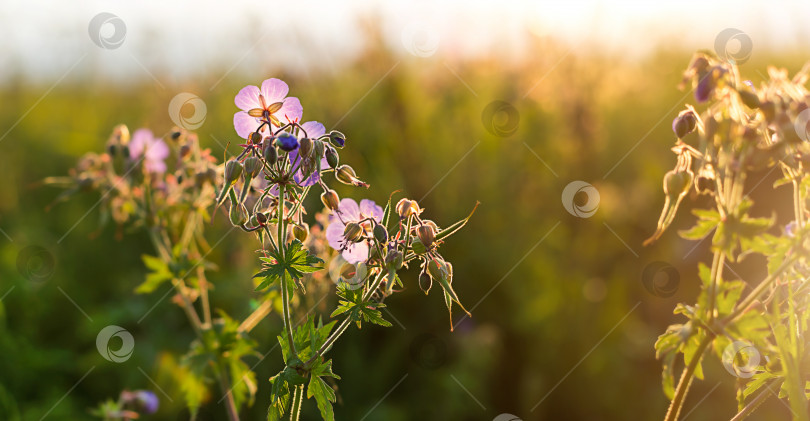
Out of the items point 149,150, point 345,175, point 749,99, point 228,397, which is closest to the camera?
point 749,99

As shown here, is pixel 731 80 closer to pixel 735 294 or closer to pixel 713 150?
pixel 713 150

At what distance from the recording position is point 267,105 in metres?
1.44

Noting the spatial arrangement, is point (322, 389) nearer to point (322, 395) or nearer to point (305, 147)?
point (322, 395)

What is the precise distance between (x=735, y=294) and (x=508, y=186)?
2916mm

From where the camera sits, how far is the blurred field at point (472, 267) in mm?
3311

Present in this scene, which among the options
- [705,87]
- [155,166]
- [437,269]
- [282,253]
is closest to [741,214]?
[705,87]

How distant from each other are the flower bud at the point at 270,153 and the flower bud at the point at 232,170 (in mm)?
80

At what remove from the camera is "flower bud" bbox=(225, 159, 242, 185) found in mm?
1349

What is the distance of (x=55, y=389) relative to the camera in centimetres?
323

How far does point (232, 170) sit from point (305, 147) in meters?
0.17

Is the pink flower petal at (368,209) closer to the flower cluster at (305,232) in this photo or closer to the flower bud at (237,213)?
the flower cluster at (305,232)

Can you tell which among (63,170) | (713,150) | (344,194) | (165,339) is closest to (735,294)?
(713,150)

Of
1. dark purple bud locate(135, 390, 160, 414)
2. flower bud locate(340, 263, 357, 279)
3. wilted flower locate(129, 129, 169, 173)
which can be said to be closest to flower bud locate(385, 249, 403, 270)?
flower bud locate(340, 263, 357, 279)

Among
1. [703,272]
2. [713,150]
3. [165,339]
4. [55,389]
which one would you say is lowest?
[55,389]
